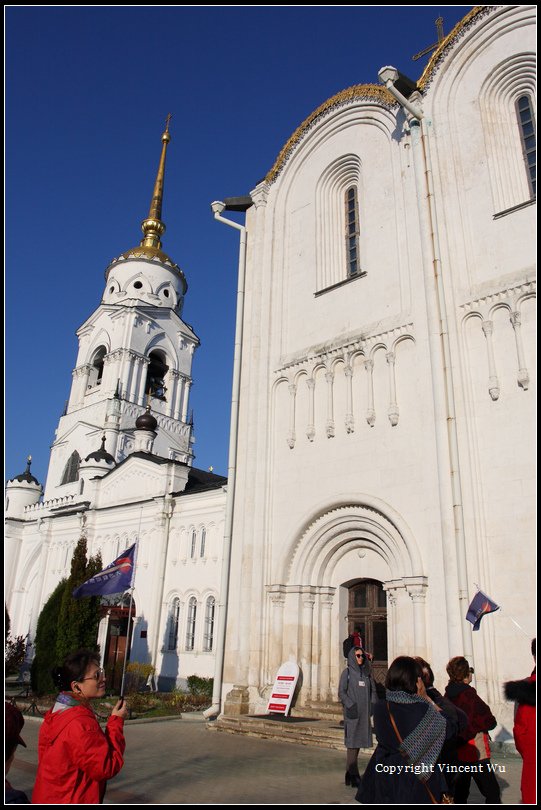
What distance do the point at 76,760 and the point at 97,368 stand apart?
48.7m

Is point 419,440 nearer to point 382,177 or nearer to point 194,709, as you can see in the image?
point 382,177

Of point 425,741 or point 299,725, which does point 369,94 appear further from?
point 425,741

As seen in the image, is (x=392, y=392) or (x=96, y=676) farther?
(x=392, y=392)

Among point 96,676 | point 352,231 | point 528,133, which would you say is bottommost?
point 96,676

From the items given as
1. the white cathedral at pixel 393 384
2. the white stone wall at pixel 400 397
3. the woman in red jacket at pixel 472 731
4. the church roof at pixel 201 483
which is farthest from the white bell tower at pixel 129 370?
the woman in red jacket at pixel 472 731

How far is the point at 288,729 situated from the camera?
12367 millimetres

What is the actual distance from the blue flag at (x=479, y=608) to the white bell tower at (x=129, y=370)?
3450 centimetres

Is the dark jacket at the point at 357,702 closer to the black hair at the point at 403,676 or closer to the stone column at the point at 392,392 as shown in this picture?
the black hair at the point at 403,676

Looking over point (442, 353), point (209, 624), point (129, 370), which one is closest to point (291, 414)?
point (442, 353)

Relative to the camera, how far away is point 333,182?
60.7 feet

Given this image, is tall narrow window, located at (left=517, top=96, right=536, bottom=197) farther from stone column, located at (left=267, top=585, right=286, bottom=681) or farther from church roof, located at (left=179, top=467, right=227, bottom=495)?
church roof, located at (left=179, top=467, right=227, bottom=495)

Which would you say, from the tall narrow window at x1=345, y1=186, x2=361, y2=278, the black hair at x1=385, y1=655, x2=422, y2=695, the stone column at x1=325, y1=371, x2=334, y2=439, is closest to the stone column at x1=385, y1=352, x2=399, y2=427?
the stone column at x1=325, y1=371, x2=334, y2=439

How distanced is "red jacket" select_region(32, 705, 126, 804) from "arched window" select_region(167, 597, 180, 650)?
83.5ft

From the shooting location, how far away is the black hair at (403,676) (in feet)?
13.4
